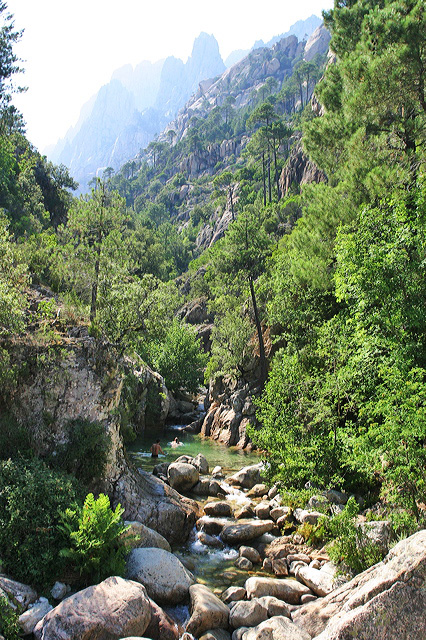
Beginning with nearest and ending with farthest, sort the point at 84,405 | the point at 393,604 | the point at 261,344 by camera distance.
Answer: the point at 393,604 < the point at 84,405 < the point at 261,344

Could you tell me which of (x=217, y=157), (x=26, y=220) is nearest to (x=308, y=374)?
(x=26, y=220)

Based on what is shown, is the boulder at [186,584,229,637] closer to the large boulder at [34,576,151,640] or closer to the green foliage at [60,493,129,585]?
the large boulder at [34,576,151,640]

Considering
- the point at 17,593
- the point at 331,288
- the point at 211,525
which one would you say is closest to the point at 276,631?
the point at 17,593

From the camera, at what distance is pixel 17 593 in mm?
7711

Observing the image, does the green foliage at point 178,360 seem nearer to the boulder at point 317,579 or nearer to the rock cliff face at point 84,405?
the rock cliff face at point 84,405

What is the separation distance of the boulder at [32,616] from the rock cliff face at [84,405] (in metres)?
4.00

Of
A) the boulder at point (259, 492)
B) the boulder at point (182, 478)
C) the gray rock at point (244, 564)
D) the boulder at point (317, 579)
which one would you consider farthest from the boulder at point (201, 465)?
the boulder at point (317, 579)

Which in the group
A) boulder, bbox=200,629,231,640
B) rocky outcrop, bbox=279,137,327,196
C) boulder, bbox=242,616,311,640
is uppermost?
rocky outcrop, bbox=279,137,327,196

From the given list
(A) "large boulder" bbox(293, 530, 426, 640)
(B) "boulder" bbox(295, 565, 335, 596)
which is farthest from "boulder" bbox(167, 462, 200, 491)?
(A) "large boulder" bbox(293, 530, 426, 640)

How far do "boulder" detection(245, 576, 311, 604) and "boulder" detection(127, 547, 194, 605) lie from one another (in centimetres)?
142

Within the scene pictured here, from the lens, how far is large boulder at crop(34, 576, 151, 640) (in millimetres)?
6992

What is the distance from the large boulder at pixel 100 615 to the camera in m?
6.99

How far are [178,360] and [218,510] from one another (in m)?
27.6

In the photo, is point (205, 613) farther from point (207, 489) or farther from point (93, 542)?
point (207, 489)
